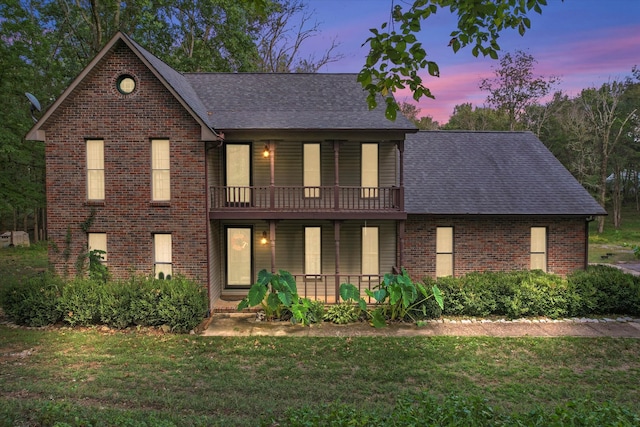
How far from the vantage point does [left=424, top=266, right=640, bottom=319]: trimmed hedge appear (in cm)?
1297

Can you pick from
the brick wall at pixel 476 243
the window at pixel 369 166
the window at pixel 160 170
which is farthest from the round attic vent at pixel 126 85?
the brick wall at pixel 476 243

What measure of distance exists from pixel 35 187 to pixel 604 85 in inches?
1828

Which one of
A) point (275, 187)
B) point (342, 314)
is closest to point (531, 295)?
point (342, 314)

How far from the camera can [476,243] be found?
1563 centimetres

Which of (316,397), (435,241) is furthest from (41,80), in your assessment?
(316,397)

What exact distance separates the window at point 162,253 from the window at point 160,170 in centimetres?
129

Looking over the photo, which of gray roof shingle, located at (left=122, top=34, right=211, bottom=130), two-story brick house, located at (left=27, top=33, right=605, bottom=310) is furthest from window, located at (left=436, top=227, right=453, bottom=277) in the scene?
gray roof shingle, located at (left=122, top=34, right=211, bottom=130)

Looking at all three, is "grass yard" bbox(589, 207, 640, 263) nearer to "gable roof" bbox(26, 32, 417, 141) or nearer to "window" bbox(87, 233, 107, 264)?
"gable roof" bbox(26, 32, 417, 141)

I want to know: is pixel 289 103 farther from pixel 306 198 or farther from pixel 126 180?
pixel 126 180

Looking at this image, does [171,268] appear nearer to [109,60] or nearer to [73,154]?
[73,154]

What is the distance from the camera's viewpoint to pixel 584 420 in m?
4.30

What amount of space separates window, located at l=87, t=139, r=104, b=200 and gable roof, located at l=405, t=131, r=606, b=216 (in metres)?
10.8

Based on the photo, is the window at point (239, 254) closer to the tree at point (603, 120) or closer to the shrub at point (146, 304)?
the shrub at point (146, 304)

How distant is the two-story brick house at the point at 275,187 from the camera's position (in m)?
13.5
